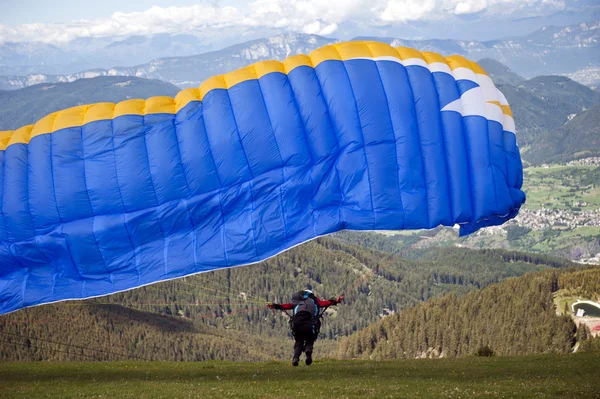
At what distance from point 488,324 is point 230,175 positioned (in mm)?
72324

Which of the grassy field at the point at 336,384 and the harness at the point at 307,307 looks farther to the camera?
the grassy field at the point at 336,384

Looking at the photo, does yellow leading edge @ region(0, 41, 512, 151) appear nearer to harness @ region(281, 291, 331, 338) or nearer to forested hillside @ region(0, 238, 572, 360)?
harness @ region(281, 291, 331, 338)

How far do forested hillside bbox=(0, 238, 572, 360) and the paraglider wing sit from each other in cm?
2306

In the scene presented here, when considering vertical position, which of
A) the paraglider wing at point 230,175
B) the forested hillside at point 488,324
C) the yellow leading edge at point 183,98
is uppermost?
the yellow leading edge at point 183,98

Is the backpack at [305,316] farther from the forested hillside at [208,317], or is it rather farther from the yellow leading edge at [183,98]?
the forested hillside at [208,317]

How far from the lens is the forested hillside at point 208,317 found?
316 feet

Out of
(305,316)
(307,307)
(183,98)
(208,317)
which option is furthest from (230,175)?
(208,317)

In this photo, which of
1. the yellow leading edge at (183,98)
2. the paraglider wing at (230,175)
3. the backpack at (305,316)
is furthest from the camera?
the yellow leading edge at (183,98)

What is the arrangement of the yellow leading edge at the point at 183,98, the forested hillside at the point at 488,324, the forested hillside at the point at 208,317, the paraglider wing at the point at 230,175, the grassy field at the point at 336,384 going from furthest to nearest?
1. the forested hillside at the point at 208,317
2. the forested hillside at the point at 488,324
3. the yellow leading edge at the point at 183,98
4. the paraglider wing at the point at 230,175
5. the grassy field at the point at 336,384

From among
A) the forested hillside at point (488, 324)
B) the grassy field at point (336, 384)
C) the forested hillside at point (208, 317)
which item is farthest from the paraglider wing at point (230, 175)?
the forested hillside at point (488, 324)

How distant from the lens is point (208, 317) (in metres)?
161

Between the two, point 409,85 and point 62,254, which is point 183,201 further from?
point 409,85

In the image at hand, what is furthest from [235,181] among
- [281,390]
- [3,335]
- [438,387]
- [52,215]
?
[3,335]

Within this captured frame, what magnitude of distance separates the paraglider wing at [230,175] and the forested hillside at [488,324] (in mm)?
61693
